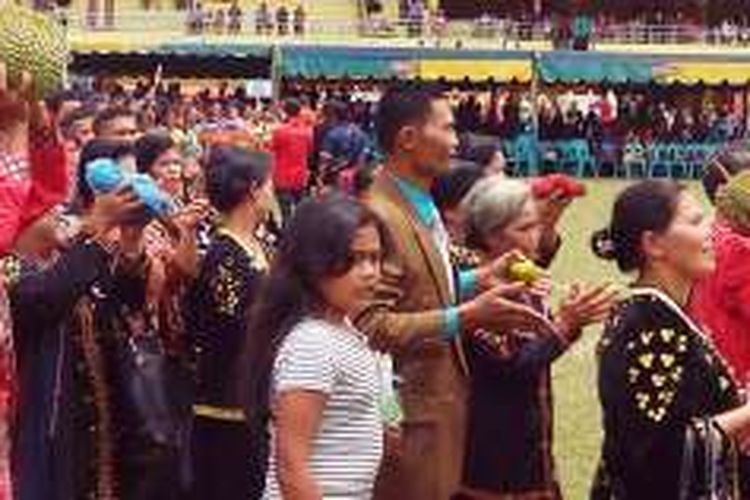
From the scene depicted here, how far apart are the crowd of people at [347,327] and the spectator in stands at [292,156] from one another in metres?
12.1

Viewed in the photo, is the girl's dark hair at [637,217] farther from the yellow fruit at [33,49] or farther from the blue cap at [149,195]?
the yellow fruit at [33,49]

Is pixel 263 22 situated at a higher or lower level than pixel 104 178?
higher

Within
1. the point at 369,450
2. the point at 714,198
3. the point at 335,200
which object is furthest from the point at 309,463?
the point at 714,198

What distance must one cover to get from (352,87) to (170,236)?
32194mm

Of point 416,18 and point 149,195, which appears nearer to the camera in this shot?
point 149,195

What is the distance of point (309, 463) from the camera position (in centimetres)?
430

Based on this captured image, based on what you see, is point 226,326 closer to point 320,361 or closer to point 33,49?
point 320,361

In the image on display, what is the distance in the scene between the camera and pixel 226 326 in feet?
19.7

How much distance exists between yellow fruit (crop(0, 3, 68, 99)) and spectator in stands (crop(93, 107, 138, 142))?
2.61 metres

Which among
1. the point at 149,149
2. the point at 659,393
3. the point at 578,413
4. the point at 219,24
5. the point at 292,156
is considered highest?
the point at 219,24

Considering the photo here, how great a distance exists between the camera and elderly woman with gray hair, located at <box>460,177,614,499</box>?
217 inches

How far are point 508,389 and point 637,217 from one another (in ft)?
2.84

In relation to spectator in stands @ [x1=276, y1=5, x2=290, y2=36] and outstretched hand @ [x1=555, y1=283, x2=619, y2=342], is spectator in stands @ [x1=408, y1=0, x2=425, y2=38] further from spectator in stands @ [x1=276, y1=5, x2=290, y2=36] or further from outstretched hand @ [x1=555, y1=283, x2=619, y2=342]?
outstretched hand @ [x1=555, y1=283, x2=619, y2=342]

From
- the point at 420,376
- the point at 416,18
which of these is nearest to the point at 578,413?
the point at 420,376
